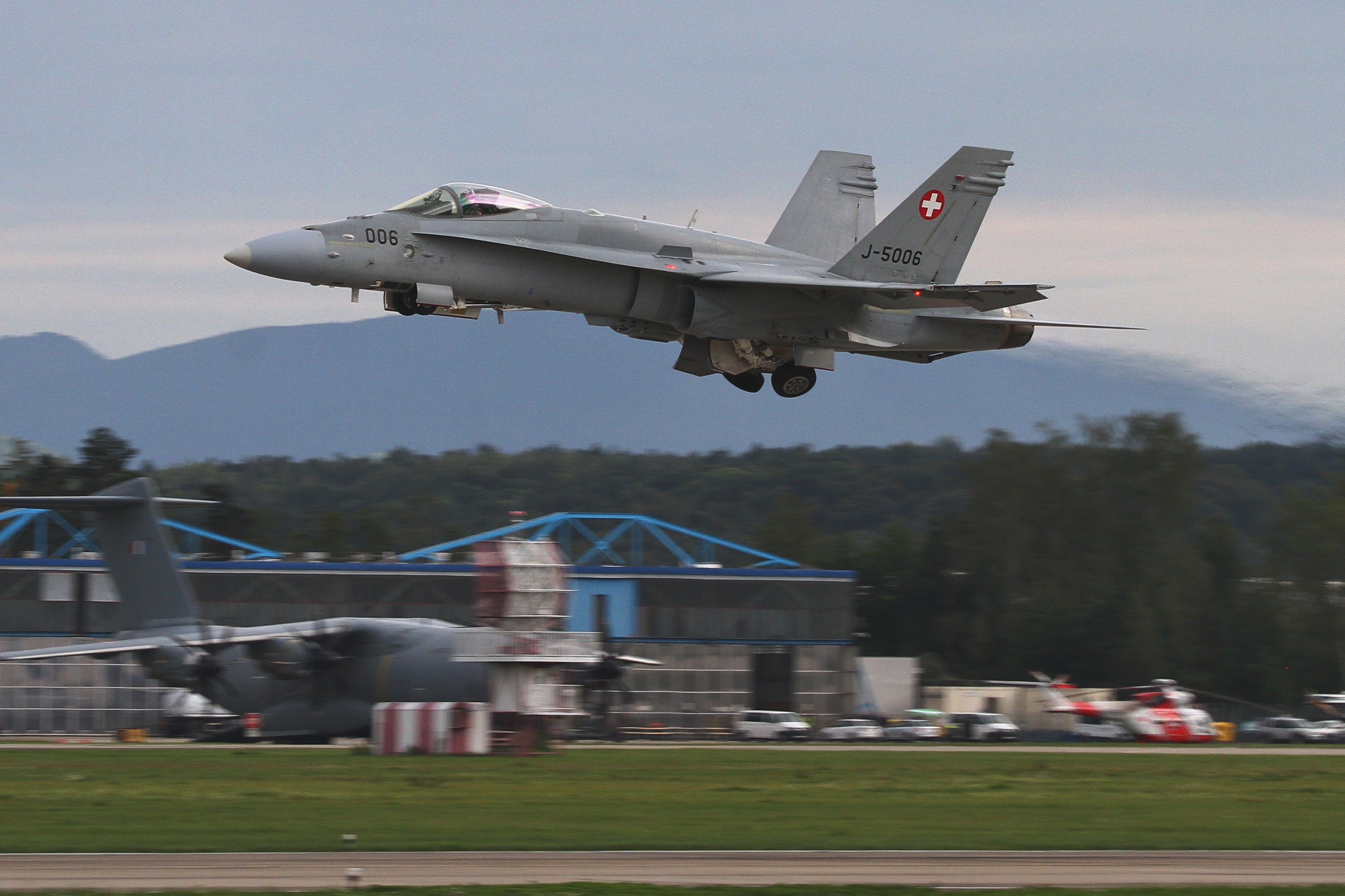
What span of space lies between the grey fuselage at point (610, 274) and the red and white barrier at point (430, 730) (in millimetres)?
9374

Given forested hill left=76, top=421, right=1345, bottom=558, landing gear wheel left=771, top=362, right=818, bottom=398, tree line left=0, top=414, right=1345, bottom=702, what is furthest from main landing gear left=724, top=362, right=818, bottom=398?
forested hill left=76, top=421, right=1345, bottom=558

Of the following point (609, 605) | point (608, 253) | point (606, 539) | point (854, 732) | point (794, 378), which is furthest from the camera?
point (606, 539)

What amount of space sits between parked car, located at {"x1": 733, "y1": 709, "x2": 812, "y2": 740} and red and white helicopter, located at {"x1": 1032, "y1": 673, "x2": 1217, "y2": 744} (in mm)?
8992

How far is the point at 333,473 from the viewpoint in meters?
127

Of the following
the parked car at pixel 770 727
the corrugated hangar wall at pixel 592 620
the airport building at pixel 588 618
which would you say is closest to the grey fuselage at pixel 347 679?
the airport building at pixel 588 618

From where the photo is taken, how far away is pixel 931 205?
91.9ft

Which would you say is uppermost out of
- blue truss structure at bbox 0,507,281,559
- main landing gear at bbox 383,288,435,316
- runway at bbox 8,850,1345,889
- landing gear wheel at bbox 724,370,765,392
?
main landing gear at bbox 383,288,435,316

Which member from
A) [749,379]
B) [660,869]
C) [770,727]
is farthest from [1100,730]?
[660,869]

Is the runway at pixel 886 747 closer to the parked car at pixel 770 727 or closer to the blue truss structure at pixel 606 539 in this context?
the parked car at pixel 770 727

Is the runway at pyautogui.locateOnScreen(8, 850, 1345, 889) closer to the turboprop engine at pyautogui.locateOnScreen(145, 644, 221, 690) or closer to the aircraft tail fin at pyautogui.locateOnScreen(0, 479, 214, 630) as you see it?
the turboprop engine at pyautogui.locateOnScreen(145, 644, 221, 690)

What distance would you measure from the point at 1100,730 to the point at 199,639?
27900mm

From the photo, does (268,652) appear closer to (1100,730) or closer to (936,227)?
(936,227)

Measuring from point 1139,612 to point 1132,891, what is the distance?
5662 centimetres

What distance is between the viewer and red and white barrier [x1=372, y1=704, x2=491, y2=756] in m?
32.1
